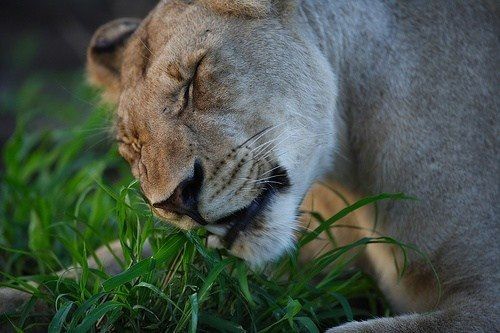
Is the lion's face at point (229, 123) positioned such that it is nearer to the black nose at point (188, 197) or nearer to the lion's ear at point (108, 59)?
the black nose at point (188, 197)

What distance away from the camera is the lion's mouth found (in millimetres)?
2506

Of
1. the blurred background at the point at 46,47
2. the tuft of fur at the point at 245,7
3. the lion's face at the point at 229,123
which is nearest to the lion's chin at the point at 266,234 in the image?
the lion's face at the point at 229,123

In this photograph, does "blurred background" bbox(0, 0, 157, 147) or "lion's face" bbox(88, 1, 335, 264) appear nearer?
"lion's face" bbox(88, 1, 335, 264)

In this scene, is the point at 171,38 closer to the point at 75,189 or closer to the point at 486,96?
the point at 486,96

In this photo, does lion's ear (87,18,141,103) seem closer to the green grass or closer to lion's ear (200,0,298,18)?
the green grass

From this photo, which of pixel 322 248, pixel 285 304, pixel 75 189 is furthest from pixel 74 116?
pixel 285 304

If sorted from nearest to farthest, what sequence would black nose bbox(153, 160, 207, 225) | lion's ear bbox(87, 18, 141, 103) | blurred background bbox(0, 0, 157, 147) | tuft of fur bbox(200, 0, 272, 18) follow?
black nose bbox(153, 160, 207, 225)
tuft of fur bbox(200, 0, 272, 18)
lion's ear bbox(87, 18, 141, 103)
blurred background bbox(0, 0, 157, 147)

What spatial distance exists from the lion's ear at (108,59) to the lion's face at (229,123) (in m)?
0.47

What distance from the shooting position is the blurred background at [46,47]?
585 cm

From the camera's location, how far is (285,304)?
8.90ft

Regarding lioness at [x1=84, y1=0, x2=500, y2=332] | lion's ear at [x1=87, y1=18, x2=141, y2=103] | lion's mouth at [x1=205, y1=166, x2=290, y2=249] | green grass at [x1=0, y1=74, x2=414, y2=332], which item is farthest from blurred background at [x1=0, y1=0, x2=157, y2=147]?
lion's mouth at [x1=205, y1=166, x2=290, y2=249]

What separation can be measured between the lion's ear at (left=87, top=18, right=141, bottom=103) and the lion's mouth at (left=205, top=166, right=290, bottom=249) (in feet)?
3.11

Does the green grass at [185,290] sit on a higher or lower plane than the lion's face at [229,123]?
lower


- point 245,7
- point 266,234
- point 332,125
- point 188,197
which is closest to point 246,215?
point 266,234
